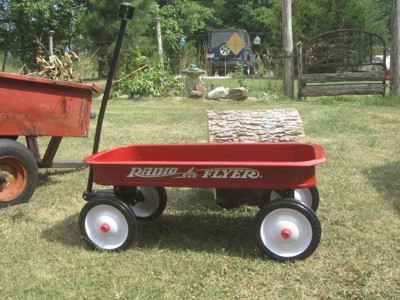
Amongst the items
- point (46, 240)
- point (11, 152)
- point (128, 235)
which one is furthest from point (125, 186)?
point (11, 152)

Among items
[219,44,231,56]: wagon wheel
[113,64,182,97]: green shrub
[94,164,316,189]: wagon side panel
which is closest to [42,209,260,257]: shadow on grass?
[94,164,316,189]: wagon side panel

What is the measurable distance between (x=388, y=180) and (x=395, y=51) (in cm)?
728

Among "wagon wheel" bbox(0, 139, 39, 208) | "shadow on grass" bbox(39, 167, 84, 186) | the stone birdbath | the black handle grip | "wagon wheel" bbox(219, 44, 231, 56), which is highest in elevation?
"wagon wheel" bbox(219, 44, 231, 56)

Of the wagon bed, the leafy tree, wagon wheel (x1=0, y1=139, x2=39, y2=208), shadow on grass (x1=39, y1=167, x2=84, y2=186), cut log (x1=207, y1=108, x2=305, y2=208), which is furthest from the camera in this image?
the leafy tree

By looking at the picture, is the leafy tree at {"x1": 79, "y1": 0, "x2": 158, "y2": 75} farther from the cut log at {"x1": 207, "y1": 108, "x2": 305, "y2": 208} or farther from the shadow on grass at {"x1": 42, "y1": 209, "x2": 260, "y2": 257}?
the shadow on grass at {"x1": 42, "y1": 209, "x2": 260, "y2": 257}

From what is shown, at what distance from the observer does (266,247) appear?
2.98 meters

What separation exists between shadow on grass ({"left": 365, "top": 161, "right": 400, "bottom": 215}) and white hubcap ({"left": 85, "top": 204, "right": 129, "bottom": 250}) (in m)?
2.06

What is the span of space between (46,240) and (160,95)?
921 cm

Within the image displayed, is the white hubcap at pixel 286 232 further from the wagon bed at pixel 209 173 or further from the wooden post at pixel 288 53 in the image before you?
the wooden post at pixel 288 53

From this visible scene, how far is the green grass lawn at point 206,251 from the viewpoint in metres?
2.70

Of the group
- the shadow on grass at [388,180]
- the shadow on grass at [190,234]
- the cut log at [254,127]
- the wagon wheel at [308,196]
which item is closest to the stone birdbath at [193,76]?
the shadow on grass at [388,180]

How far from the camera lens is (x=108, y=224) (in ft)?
10.3

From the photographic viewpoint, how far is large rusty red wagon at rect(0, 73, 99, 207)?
3.98 meters

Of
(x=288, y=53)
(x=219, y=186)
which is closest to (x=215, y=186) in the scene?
(x=219, y=186)
